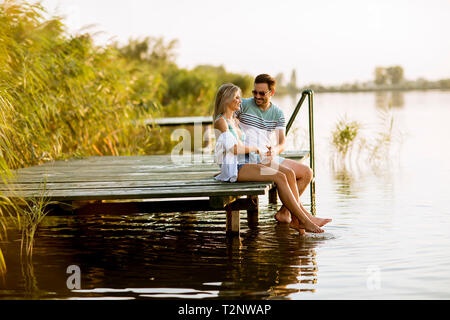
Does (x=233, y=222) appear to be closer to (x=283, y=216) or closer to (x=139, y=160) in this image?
(x=283, y=216)

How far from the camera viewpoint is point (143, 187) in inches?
241

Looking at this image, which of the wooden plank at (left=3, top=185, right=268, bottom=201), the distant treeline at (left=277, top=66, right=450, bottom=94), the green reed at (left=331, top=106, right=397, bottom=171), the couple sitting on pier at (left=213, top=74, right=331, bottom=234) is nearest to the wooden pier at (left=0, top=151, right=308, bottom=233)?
the wooden plank at (left=3, top=185, right=268, bottom=201)

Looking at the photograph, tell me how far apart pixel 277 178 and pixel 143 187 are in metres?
1.13

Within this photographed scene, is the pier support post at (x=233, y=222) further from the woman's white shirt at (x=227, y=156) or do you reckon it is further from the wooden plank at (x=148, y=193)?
the wooden plank at (x=148, y=193)

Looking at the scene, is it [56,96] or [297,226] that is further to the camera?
[56,96]

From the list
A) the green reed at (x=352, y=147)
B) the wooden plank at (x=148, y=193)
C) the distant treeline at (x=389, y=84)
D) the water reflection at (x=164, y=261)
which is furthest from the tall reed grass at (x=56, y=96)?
the distant treeline at (x=389, y=84)

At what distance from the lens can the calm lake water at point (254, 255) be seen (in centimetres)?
479

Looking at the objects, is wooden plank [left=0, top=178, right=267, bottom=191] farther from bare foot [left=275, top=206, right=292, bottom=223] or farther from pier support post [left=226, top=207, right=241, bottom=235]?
bare foot [left=275, top=206, right=292, bottom=223]

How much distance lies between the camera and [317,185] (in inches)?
385

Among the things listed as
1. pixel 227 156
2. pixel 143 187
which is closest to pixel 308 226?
pixel 227 156

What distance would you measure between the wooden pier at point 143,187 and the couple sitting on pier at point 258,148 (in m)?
0.13

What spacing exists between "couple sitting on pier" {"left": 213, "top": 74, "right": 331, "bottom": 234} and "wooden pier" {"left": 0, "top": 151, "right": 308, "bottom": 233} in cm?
13

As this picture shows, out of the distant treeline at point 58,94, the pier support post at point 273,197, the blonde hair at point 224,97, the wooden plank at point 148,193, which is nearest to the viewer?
the wooden plank at point 148,193
